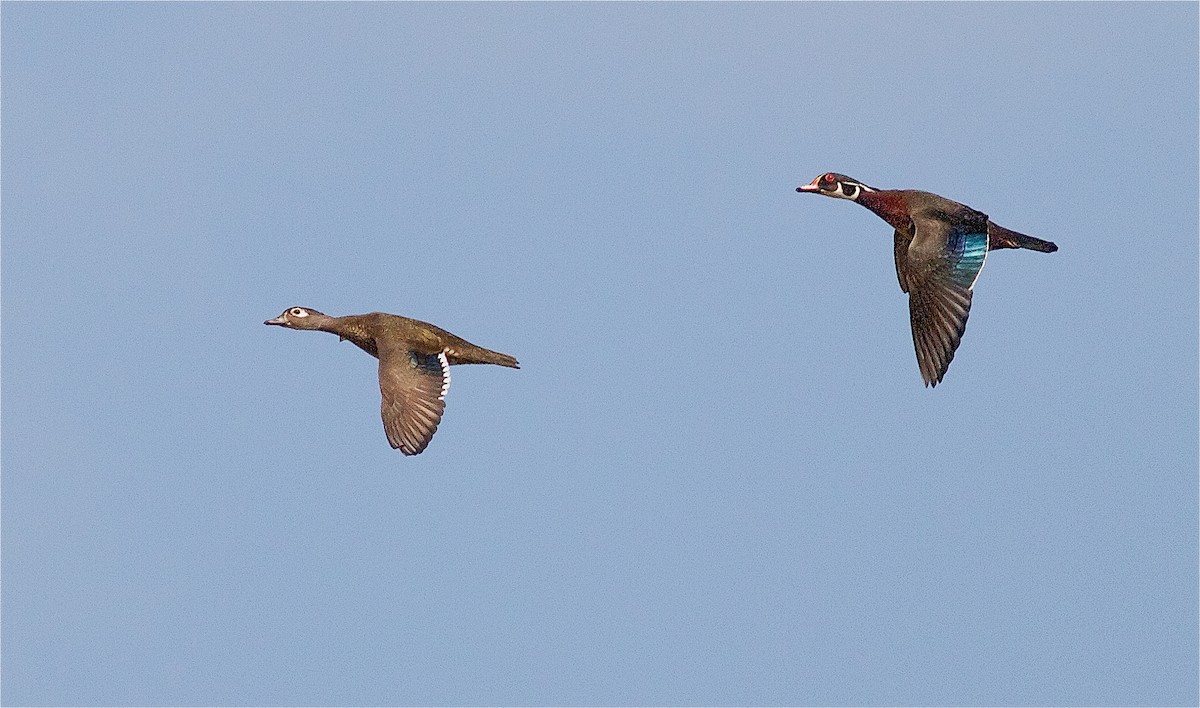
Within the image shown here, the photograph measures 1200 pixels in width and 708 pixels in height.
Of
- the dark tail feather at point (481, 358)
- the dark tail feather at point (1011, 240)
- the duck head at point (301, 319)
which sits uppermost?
the dark tail feather at point (1011, 240)

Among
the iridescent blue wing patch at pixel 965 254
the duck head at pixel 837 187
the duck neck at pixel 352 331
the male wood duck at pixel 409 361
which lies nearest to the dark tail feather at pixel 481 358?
the male wood duck at pixel 409 361

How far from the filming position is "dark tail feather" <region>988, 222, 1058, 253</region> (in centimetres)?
3466

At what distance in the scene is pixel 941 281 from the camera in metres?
32.3

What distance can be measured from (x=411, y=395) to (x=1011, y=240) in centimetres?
896

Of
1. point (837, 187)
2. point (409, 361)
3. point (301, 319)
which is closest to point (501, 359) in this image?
point (409, 361)

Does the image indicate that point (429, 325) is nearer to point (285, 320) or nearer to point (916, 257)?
point (285, 320)

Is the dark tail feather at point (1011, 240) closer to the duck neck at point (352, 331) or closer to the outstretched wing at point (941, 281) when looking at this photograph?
the outstretched wing at point (941, 281)

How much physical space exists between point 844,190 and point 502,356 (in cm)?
571

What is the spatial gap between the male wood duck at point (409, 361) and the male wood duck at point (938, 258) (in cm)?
633

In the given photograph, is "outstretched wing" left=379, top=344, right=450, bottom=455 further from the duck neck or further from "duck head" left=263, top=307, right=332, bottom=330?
"duck head" left=263, top=307, right=332, bottom=330

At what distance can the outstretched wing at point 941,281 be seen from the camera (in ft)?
105

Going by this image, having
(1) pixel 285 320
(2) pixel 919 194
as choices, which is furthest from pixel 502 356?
(2) pixel 919 194

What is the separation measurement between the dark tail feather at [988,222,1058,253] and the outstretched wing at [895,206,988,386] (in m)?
1.24

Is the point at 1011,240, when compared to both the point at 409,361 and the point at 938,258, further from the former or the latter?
the point at 409,361
